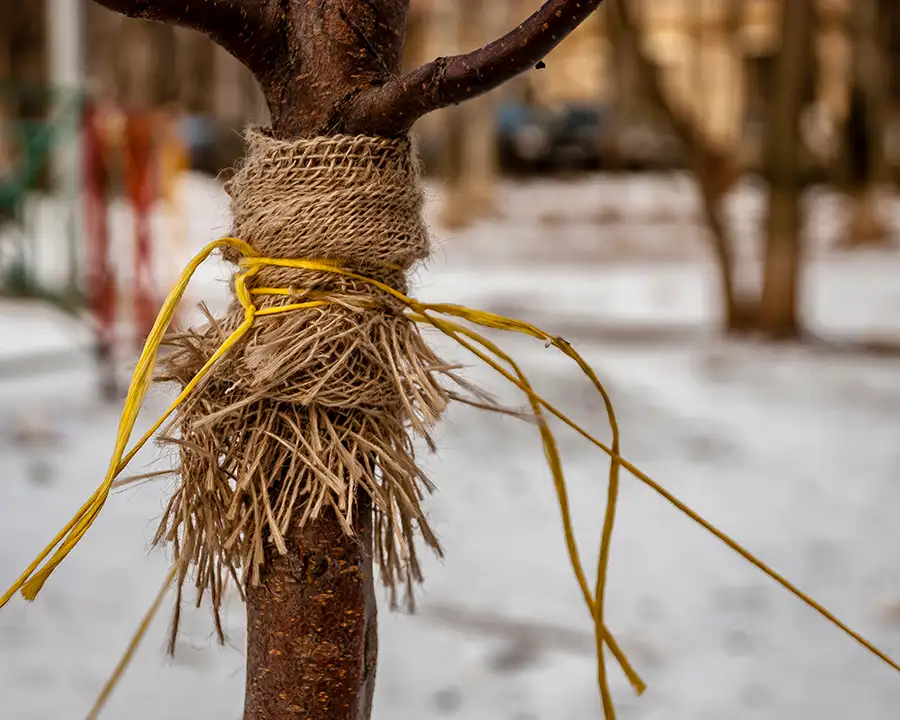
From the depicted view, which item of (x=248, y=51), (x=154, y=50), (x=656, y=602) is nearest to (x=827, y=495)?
(x=656, y=602)

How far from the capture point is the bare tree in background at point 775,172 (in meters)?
6.81

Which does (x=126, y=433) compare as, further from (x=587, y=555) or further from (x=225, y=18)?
(x=587, y=555)

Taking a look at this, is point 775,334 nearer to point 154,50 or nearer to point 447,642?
point 447,642

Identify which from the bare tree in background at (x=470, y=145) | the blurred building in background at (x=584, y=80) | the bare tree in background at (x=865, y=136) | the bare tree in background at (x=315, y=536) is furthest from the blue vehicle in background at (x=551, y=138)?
the bare tree in background at (x=315, y=536)

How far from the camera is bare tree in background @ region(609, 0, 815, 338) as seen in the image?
681 cm

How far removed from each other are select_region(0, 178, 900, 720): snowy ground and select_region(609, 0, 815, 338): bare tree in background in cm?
34

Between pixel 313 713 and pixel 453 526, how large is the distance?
237 centimetres

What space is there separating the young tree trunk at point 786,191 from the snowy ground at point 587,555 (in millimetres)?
360

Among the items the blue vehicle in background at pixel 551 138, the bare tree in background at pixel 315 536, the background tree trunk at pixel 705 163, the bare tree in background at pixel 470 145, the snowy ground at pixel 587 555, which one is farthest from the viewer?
the blue vehicle in background at pixel 551 138

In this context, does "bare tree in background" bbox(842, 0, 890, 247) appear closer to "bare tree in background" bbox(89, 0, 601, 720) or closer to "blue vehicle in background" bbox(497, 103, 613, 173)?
"blue vehicle in background" bbox(497, 103, 613, 173)

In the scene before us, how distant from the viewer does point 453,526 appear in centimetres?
353

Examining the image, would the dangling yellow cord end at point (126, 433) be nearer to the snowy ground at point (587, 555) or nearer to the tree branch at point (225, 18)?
the tree branch at point (225, 18)

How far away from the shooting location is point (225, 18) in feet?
3.61

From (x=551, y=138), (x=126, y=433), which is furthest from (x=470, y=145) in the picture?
(x=126, y=433)
